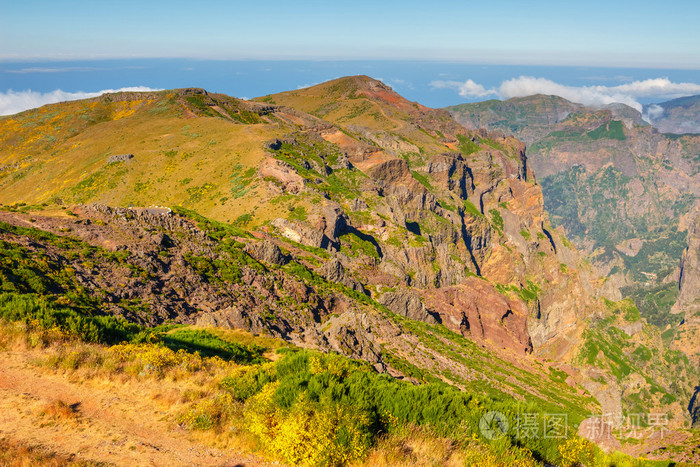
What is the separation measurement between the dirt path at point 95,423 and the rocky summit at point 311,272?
1099 millimetres

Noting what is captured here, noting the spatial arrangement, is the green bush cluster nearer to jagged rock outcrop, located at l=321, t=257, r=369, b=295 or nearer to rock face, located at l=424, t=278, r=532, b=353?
jagged rock outcrop, located at l=321, t=257, r=369, b=295

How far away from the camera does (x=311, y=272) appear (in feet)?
187

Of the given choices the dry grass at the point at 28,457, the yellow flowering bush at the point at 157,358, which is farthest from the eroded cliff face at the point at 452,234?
the dry grass at the point at 28,457

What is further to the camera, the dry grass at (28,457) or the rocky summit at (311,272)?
the rocky summit at (311,272)

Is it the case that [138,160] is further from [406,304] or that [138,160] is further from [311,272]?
[406,304]

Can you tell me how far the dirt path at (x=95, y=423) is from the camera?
12156mm

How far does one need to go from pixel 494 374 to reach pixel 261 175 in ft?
182

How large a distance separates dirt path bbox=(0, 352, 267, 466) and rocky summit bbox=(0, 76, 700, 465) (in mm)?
1099

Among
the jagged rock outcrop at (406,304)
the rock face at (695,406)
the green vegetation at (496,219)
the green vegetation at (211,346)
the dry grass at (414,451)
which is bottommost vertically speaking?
the rock face at (695,406)

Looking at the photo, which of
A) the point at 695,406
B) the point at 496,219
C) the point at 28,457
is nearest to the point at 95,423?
the point at 28,457

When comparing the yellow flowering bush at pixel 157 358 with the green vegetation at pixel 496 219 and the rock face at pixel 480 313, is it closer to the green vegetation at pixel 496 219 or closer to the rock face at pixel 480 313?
the rock face at pixel 480 313

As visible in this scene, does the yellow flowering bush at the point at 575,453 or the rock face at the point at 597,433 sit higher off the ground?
the yellow flowering bush at the point at 575,453

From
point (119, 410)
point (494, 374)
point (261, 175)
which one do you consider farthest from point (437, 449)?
point (261, 175)

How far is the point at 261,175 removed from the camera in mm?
82375
